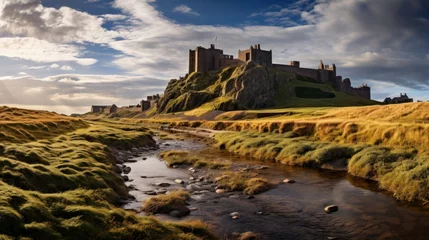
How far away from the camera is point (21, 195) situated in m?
16.0

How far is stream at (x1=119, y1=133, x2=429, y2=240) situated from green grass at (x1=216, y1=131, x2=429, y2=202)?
4.81 ft

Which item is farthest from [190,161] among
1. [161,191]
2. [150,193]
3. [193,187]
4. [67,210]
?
[67,210]

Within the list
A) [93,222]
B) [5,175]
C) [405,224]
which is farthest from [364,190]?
[5,175]

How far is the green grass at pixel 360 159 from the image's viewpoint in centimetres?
2533

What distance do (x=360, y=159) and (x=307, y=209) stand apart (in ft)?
45.7

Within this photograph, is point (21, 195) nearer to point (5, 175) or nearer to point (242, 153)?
point (5, 175)

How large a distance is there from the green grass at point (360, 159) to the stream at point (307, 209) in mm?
1465

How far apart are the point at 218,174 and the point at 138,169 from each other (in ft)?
31.2

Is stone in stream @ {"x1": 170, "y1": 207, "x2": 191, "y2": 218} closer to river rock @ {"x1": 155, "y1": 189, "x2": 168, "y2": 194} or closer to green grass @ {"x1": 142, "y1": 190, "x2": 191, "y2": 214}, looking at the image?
green grass @ {"x1": 142, "y1": 190, "x2": 191, "y2": 214}

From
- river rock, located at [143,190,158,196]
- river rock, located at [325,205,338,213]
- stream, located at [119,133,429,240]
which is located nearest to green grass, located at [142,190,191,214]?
stream, located at [119,133,429,240]

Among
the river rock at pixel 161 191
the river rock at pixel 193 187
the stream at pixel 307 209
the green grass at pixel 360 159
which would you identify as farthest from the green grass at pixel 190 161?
the river rock at pixel 161 191

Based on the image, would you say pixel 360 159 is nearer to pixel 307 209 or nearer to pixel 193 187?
pixel 307 209

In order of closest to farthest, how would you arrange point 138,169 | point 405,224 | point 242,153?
point 405,224 < point 138,169 < point 242,153

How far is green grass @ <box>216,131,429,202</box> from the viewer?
2533cm
